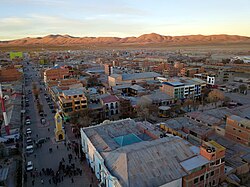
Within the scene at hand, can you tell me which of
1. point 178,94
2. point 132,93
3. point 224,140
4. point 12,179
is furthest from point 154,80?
point 12,179

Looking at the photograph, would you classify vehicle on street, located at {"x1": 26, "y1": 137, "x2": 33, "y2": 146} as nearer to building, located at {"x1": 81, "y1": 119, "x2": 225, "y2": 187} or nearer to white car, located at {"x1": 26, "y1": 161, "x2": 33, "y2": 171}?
white car, located at {"x1": 26, "y1": 161, "x2": 33, "y2": 171}

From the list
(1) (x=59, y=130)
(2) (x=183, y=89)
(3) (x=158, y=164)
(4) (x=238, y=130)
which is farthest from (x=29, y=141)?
(2) (x=183, y=89)

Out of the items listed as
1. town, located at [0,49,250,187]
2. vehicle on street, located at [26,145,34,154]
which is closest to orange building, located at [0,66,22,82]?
town, located at [0,49,250,187]

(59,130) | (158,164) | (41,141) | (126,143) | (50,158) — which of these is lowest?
(50,158)

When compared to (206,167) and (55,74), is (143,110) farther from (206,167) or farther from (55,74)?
(55,74)

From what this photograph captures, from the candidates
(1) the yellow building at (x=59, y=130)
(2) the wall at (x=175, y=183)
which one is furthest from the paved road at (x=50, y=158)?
(2) the wall at (x=175, y=183)

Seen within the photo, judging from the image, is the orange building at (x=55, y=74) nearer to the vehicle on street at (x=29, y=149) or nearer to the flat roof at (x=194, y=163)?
the vehicle on street at (x=29, y=149)
